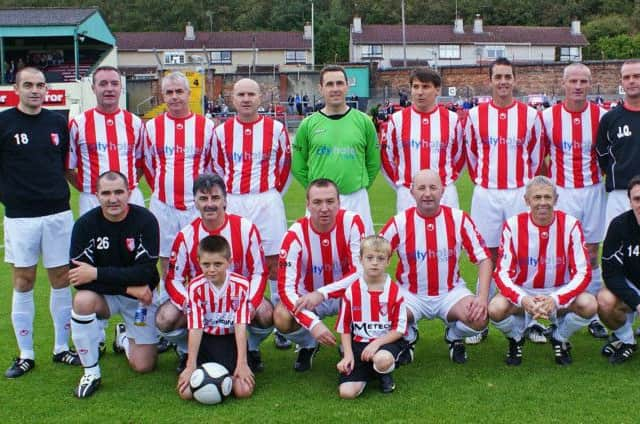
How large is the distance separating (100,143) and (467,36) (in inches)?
2115

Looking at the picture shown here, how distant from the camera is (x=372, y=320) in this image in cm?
381

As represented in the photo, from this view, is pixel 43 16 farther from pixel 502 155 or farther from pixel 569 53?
pixel 569 53

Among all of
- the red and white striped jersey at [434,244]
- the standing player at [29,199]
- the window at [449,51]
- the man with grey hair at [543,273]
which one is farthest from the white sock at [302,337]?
the window at [449,51]

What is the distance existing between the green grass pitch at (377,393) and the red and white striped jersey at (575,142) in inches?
45.3

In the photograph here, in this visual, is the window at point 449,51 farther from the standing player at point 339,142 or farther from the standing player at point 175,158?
the standing player at point 175,158

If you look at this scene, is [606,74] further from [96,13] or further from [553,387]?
[553,387]

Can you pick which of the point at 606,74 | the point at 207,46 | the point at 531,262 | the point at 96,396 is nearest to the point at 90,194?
the point at 96,396

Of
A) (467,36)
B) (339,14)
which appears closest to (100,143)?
(467,36)

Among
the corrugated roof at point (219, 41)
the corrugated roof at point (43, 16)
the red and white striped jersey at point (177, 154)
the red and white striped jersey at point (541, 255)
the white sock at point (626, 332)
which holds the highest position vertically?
the corrugated roof at point (219, 41)

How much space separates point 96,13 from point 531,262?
30.8 m

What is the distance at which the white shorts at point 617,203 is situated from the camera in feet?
14.9

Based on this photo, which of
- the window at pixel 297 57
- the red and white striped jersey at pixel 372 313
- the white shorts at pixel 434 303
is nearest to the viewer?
the red and white striped jersey at pixel 372 313

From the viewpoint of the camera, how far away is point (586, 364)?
4.08 metres

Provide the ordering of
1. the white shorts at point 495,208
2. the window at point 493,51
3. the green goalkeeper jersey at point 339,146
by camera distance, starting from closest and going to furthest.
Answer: the green goalkeeper jersey at point 339,146 < the white shorts at point 495,208 < the window at point 493,51
